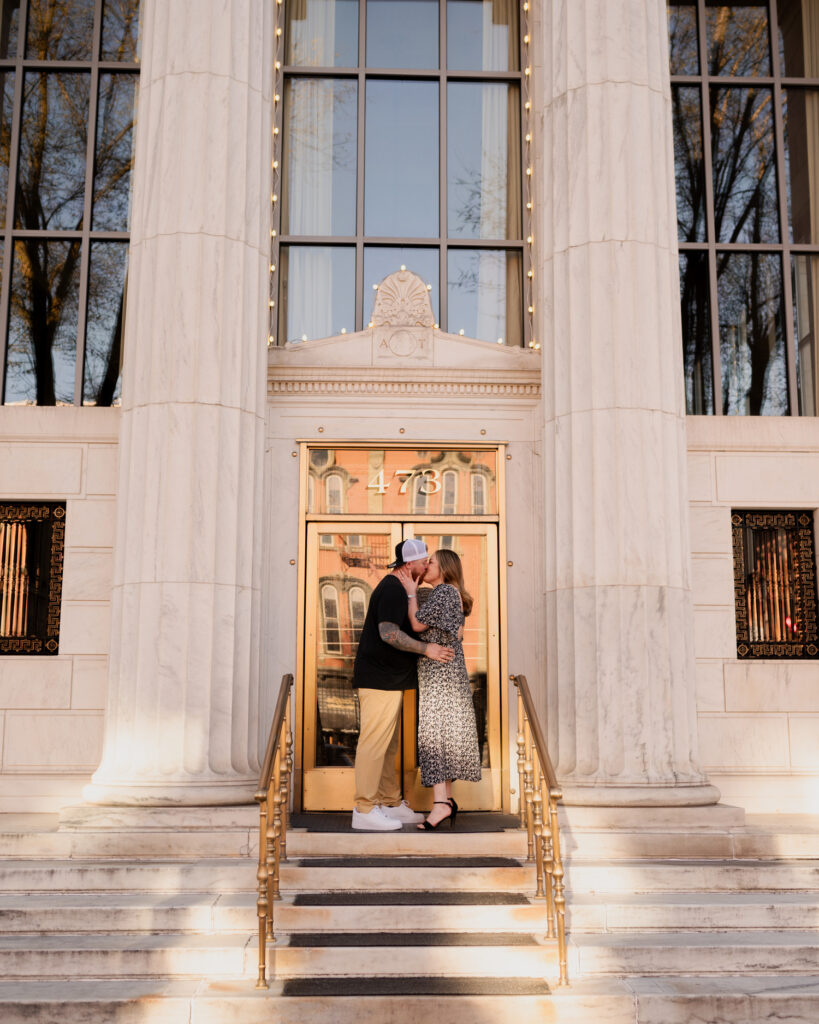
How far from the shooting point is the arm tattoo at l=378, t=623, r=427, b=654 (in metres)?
8.73

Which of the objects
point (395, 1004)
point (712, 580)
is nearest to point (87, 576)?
point (395, 1004)

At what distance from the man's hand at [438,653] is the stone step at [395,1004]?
263cm

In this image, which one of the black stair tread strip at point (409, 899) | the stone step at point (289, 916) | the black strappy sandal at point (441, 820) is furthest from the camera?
the black strappy sandal at point (441, 820)

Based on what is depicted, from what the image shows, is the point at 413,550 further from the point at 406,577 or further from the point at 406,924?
the point at 406,924

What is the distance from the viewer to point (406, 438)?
10.8 metres

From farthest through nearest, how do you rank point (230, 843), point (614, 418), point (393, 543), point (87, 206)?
point (87, 206) → point (393, 543) → point (614, 418) → point (230, 843)

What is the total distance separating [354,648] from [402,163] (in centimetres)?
500

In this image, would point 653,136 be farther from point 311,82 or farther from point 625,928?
point 625,928

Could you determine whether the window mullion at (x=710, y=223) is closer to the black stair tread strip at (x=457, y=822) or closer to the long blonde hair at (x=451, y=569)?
the long blonde hair at (x=451, y=569)

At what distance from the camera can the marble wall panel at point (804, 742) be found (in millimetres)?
10562

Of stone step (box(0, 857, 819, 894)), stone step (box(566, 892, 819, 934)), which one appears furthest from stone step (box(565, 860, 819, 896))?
stone step (box(566, 892, 819, 934))

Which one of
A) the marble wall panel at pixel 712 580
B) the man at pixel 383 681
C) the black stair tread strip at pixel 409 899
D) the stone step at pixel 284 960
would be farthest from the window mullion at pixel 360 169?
the stone step at pixel 284 960

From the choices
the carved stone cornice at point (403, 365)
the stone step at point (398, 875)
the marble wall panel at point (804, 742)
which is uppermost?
the carved stone cornice at point (403, 365)

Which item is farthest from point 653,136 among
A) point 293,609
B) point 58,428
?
point 58,428
